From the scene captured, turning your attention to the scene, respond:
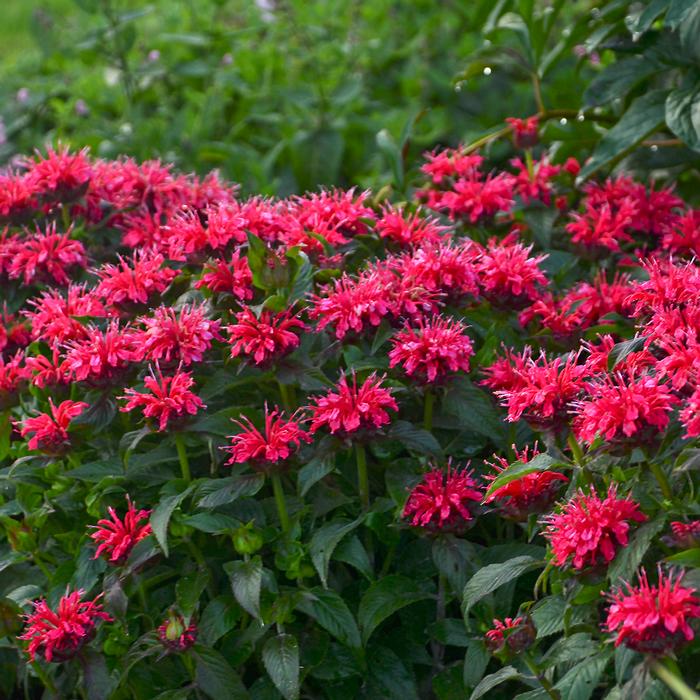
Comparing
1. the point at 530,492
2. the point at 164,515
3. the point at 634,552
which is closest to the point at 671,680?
the point at 634,552

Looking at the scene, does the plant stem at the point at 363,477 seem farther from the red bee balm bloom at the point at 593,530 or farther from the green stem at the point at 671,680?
the green stem at the point at 671,680

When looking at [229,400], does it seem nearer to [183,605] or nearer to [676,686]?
[183,605]

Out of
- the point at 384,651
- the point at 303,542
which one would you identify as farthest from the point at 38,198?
the point at 384,651

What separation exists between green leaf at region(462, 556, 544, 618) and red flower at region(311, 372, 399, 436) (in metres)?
0.27

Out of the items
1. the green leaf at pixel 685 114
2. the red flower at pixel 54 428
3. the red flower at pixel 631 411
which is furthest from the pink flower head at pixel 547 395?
the green leaf at pixel 685 114

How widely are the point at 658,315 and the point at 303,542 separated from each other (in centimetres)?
66

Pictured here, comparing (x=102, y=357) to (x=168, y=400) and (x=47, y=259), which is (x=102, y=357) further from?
(x=47, y=259)

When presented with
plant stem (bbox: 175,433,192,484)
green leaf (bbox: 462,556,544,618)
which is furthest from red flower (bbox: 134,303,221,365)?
green leaf (bbox: 462,556,544,618)

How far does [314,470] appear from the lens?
5.90 ft

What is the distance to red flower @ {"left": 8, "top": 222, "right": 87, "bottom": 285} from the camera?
7.32 ft

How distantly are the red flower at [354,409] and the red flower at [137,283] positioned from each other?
41 cm

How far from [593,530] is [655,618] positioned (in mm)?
167

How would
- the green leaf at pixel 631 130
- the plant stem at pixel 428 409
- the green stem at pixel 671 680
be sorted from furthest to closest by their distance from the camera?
1. the green leaf at pixel 631 130
2. the plant stem at pixel 428 409
3. the green stem at pixel 671 680

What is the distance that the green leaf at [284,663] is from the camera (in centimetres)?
173
